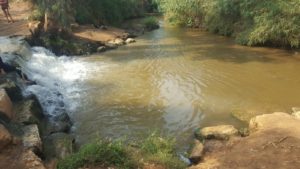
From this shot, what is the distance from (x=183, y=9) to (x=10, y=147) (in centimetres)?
2041

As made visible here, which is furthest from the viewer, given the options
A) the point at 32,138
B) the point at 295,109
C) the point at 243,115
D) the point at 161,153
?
the point at 295,109

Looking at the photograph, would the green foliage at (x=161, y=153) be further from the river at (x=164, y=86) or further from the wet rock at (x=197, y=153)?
the river at (x=164, y=86)

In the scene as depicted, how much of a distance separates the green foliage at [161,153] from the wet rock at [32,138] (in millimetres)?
2262

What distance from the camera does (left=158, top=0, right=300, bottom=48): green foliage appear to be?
62.9ft

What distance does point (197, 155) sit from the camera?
359 inches

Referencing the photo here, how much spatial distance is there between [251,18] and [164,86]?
29.8 feet

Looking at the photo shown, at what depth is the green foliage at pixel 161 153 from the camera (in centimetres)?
827

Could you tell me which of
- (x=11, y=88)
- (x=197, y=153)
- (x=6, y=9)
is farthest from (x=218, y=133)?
(x=6, y=9)

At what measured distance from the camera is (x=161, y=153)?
8602 millimetres

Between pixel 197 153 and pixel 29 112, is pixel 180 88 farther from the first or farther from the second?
pixel 29 112

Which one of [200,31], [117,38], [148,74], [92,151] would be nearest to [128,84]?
[148,74]

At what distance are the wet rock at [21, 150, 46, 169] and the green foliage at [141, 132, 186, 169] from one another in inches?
84.9

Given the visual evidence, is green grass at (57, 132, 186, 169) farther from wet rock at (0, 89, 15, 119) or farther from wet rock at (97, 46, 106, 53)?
wet rock at (97, 46, 106, 53)

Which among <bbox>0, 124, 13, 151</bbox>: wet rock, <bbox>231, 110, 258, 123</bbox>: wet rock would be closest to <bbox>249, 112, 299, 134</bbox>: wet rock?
<bbox>231, 110, 258, 123</bbox>: wet rock
